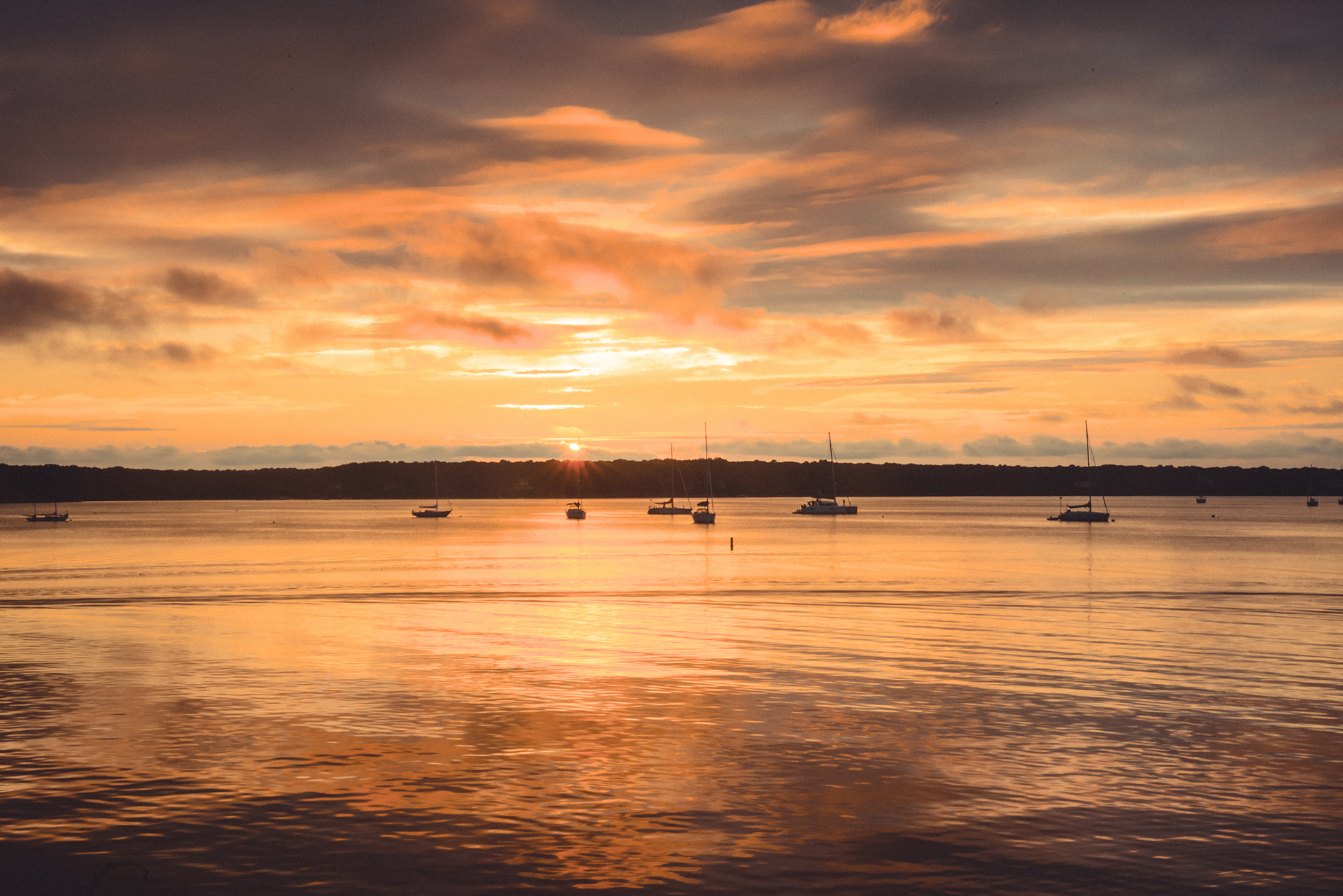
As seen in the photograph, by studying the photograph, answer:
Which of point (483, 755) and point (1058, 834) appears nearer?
point (1058, 834)

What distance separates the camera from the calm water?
17.5m

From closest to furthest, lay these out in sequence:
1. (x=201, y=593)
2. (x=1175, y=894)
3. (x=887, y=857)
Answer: (x=1175, y=894), (x=887, y=857), (x=201, y=593)

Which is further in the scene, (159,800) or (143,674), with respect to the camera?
(143,674)

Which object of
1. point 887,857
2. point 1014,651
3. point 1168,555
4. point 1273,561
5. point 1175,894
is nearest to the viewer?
point 1175,894

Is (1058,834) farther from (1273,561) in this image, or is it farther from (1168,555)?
(1168,555)

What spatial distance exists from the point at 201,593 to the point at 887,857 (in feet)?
209

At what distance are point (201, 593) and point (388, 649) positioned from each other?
3387 centimetres

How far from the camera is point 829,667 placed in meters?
38.8

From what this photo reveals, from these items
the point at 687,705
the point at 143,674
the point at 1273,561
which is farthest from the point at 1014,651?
the point at 1273,561

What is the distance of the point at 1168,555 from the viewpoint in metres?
119

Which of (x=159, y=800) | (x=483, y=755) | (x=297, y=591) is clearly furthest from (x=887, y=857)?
(x=297, y=591)

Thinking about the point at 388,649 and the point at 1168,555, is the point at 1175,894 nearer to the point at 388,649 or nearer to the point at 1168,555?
the point at 388,649

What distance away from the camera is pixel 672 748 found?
26.0 meters

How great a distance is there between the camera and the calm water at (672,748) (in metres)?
17.5
